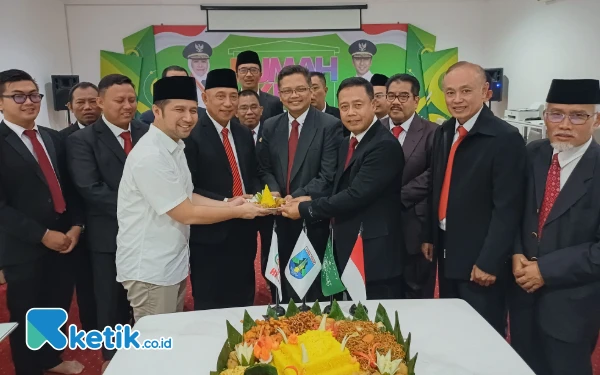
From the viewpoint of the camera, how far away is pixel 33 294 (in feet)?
9.12

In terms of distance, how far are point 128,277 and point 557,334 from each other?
2.10 meters

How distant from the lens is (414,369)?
1.58 meters

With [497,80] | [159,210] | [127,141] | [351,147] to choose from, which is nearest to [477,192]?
[351,147]

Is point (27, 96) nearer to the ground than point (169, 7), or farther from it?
nearer to the ground

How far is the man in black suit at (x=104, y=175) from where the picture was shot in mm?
2719

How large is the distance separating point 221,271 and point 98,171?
3.19ft

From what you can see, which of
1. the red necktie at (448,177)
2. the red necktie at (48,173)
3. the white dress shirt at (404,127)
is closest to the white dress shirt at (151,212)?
the red necktie at (48,173)

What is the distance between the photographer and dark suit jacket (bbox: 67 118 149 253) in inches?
107

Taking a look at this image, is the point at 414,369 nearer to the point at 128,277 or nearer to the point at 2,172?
the point at 128,277

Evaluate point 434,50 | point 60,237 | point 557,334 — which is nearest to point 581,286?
point 557,334

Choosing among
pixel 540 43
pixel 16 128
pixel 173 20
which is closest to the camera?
pixel 16 128

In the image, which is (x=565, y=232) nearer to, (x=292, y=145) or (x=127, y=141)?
(x=292, y=145)

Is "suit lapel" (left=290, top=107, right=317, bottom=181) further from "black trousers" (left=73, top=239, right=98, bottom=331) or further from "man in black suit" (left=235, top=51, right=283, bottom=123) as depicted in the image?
"black trousers" (left=73, top=239, right=98, bottom=331)

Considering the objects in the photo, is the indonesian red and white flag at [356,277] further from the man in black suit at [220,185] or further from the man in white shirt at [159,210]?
the man in black suit at [220,185]
